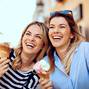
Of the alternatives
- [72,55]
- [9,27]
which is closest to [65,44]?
[72,55]

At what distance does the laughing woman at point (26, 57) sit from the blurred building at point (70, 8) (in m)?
0.05

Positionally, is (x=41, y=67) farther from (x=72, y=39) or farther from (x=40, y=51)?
(x=72, y=39)

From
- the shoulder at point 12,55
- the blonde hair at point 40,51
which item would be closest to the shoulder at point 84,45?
the blonde hair at point 40,51

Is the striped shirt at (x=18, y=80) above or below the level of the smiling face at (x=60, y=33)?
below

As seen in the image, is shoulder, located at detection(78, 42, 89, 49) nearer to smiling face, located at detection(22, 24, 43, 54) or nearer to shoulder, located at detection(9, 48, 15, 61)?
smiling face, located at detection(22, 24, 43, 54)

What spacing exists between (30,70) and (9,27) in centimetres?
24

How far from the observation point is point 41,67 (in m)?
1.33

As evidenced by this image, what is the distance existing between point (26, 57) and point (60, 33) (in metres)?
0.22

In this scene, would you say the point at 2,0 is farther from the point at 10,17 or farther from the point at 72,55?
the point at 72,55

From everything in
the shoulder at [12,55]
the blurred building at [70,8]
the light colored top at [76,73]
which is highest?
the blurred building at [70,8]

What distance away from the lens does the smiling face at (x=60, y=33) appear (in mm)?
1319

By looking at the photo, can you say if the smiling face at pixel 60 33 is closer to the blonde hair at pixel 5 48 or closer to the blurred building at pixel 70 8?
the blurred building at pixel 70 8

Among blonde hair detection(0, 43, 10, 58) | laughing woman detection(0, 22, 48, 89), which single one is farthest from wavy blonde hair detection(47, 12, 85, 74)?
blonde hair detection(0, 43, 10, 58)

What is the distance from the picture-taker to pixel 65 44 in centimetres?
→ 133
